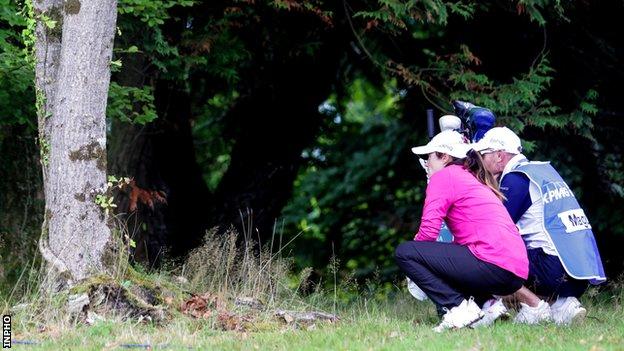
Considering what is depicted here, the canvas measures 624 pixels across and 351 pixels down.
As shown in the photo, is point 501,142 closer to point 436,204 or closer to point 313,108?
point 436,204

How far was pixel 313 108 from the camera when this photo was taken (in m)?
14.1

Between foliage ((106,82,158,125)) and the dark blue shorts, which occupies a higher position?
foliage ((106,82,158,125))

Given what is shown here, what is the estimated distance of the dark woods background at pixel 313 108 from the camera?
1027 cm

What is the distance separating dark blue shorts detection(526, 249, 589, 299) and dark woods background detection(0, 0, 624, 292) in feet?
8.44

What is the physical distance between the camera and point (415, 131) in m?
13.6

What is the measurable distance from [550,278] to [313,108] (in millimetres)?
6648

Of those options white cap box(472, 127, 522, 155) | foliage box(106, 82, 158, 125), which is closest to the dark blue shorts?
white cap box(472, 127, 522, 155)

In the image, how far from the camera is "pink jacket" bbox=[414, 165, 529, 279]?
7434 mm

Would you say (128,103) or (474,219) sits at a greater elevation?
(128,103)

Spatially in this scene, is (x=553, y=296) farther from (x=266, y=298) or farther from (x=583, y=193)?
(x=583, y=193)

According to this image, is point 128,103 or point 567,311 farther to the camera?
point 128,103

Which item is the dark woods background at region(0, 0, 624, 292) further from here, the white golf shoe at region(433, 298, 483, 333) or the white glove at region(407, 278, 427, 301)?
the white golf shoe at region(433, 298, 483, 333)
